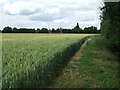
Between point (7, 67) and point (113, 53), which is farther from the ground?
point (7, 67)

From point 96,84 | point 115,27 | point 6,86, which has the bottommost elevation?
point 96,84

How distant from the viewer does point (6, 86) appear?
4.73m

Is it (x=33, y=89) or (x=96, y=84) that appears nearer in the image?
(x=33, y=89)

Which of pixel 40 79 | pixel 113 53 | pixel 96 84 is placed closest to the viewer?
pixel 40 79

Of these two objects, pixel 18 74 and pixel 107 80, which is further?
pixel 107 80

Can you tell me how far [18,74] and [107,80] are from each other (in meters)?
4.56

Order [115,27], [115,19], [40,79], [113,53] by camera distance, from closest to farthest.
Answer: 1. [40,79]
2. [115,19]
3. [115,27]
4. [113,53]

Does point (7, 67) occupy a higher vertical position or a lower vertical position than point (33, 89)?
higher

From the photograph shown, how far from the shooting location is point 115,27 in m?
13.6

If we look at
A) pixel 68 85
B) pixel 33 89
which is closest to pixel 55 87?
pixel 68 85

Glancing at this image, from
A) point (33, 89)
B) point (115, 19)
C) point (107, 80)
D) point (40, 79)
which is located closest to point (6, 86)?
point (33, 89)

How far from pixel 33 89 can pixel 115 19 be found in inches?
312

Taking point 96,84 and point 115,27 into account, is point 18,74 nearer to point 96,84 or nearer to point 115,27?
point 96,84

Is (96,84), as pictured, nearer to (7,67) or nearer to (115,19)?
(7,67)
